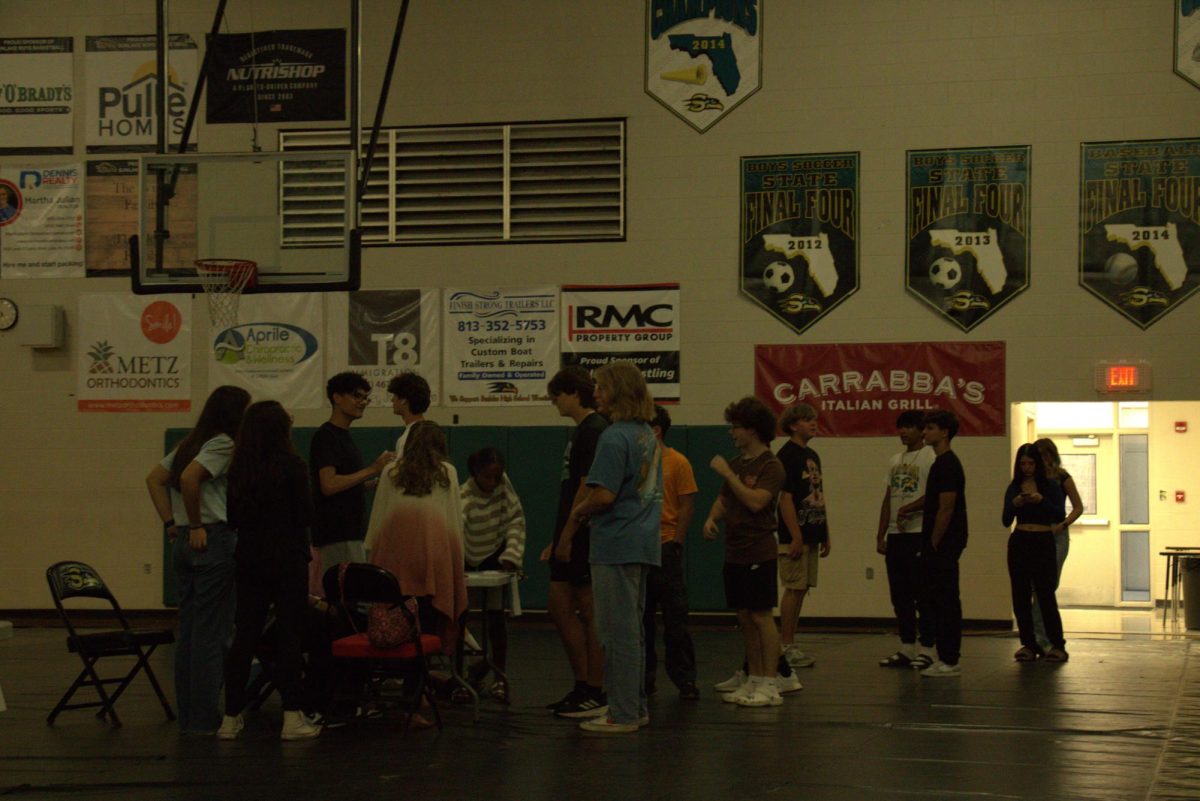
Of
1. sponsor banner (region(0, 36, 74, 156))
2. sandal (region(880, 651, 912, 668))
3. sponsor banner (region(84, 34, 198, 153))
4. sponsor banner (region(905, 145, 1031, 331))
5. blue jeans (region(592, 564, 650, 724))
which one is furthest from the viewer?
sponsor banner (region(0, 36, 74, 156))

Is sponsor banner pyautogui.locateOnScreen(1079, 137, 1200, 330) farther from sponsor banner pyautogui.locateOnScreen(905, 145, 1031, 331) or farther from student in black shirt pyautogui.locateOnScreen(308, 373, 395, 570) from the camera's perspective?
student in black shirt pyautogui.locateOnScreen(308, 373, 395, 570)

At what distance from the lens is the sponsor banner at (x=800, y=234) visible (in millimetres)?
12648

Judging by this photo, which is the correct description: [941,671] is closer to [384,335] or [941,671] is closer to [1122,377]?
[1122,377]

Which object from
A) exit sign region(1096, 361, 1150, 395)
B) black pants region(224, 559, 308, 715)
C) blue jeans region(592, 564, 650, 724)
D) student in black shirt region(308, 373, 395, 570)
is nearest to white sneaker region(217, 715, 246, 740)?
black pants region(224, 559, 308, 715)

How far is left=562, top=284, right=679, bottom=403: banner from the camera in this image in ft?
42.4

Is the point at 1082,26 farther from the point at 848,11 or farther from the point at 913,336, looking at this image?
the point at 913,336

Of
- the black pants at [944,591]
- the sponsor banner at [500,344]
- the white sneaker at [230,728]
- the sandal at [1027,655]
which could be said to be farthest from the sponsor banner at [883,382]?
the white sneaker at [230,728]

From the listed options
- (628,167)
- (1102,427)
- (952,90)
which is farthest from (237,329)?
(1102,427)

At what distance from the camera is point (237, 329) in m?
13.6

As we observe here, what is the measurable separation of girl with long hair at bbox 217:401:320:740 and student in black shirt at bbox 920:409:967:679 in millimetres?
4228

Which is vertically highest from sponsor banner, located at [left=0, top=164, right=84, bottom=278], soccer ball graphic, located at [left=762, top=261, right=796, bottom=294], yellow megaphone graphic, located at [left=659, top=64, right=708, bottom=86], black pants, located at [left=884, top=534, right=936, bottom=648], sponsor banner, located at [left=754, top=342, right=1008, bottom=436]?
yellow megaphone graphic, located at [left=659, top=64, right=708, bottom=86]

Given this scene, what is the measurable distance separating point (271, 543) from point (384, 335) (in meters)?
7.26

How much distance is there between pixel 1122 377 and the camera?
1199cm

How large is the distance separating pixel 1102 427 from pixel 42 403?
36.5 ft
